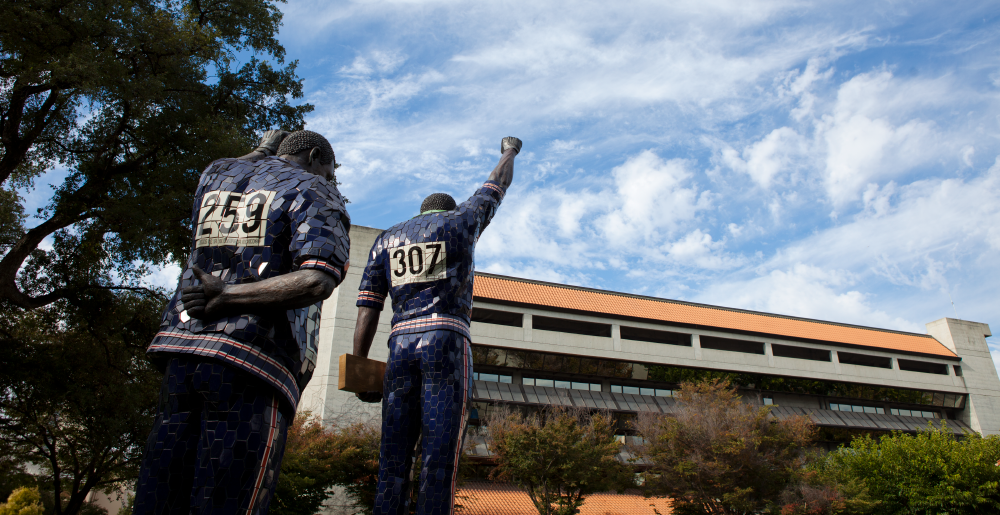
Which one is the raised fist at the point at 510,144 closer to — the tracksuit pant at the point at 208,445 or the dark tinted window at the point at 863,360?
the tracksuit pant at the point at 208,445

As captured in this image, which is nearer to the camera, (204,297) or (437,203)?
(204,297)

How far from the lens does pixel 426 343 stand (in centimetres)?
458

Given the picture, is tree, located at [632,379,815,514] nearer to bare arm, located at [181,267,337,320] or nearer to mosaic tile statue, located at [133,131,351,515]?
mosaic tile statue, located at [133,131,351,515]

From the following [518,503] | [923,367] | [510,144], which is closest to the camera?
[510,144]

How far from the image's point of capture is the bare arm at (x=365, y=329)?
A: 5051 mm

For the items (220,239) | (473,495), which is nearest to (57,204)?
(220,239)

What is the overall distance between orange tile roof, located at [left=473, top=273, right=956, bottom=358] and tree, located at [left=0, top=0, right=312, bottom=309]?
817 inches

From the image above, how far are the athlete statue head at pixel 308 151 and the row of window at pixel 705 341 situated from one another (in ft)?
96.3

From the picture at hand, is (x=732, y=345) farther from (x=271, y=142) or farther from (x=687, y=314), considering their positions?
(x=271, y=142)

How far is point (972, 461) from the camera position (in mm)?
25906

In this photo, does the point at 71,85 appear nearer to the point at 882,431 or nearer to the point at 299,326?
the point at 299,326

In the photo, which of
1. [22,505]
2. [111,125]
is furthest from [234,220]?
[22,505]

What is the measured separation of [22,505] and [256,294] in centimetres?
1778

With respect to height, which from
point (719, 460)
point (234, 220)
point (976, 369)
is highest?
point (976, 369)
